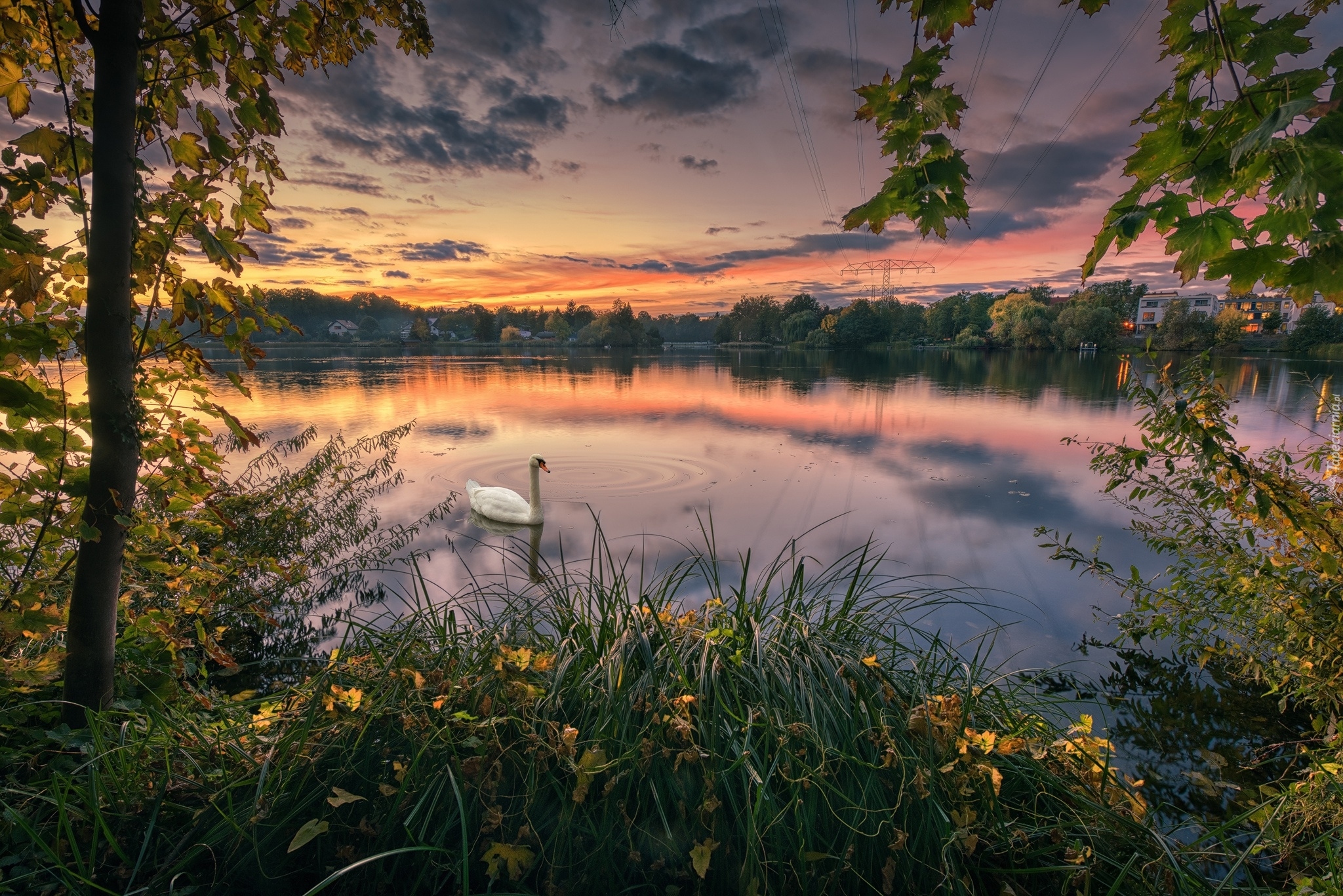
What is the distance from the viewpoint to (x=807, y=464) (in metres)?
12.4

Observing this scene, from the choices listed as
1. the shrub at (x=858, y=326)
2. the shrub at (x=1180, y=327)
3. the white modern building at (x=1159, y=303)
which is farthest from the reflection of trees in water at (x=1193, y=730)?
the white modern building at (x=1159, y=303)

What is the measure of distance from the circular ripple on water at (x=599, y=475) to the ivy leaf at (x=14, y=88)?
853cm

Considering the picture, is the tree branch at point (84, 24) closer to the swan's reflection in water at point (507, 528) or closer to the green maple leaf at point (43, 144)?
the green maple leaf at point (43, 144)

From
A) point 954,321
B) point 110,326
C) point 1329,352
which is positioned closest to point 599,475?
point 110,326

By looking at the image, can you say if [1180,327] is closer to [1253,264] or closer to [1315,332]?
[1315,332]

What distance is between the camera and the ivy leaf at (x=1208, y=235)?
1685 millimetres

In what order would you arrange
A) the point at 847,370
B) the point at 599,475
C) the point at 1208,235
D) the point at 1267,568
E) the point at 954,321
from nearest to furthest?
the point at 1208,235 → the point at 1267,568 → the point at 599,475 → the point at 847,370 → the point at 954,321

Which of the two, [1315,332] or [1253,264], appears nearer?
[1253,264]

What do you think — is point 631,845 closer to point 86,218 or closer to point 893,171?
point 86,218

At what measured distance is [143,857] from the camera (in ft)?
4.59

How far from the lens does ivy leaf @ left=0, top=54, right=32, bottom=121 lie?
1.51 m

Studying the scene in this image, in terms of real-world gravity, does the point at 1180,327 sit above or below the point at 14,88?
below

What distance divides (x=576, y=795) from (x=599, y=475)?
10.1m

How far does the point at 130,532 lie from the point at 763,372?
1398 inches
